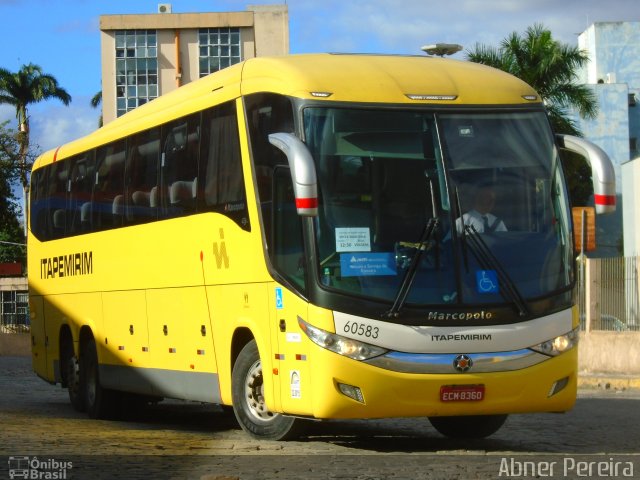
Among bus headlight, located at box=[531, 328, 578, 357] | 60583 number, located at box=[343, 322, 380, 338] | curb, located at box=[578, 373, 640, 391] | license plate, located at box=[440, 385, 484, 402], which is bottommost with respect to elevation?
curb, located at box=[578, 373, 640, 391]

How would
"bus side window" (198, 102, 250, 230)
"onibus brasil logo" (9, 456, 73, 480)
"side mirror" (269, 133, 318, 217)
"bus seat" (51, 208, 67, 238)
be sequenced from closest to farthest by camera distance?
"onibus brasil logo" (9, 456, 73, 480) < "side mirror" (269, 133, 318, 217) < "bus side window" (198, 102, 250, 230) < "bus seat" (51, 208, 67, 238)

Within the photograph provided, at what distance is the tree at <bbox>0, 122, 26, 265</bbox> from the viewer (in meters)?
63.2

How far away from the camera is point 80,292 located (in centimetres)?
1742

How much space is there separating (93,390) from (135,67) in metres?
68.4

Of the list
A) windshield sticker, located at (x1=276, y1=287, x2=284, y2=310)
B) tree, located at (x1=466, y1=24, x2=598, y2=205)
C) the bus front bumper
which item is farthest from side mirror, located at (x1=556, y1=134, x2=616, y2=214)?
tree, located at (x1=466, y1=24, x2=598, y2=205)

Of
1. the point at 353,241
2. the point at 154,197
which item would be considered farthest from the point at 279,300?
the point at 154,197

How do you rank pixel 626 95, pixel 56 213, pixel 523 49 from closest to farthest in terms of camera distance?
pixel 56 213 → pixel 523 49 → pixel 626 95

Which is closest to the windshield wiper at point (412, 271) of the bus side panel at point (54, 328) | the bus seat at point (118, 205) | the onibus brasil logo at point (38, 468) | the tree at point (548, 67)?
the onibus brasil logo at point (38, 468)

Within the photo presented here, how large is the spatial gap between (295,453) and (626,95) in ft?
220

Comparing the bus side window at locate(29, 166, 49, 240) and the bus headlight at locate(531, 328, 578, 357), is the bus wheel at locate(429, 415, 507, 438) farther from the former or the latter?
the bus side window at locate(29, 166, 49, 240)

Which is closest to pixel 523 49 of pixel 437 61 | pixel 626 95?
pixel 626 95

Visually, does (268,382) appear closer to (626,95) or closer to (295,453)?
(295,453)

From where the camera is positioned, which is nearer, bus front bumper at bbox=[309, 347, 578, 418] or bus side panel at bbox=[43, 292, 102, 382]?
bus front bumper at bbox=[309, 347, 578, 418]

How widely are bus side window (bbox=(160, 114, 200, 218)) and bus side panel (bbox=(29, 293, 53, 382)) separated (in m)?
5.76
